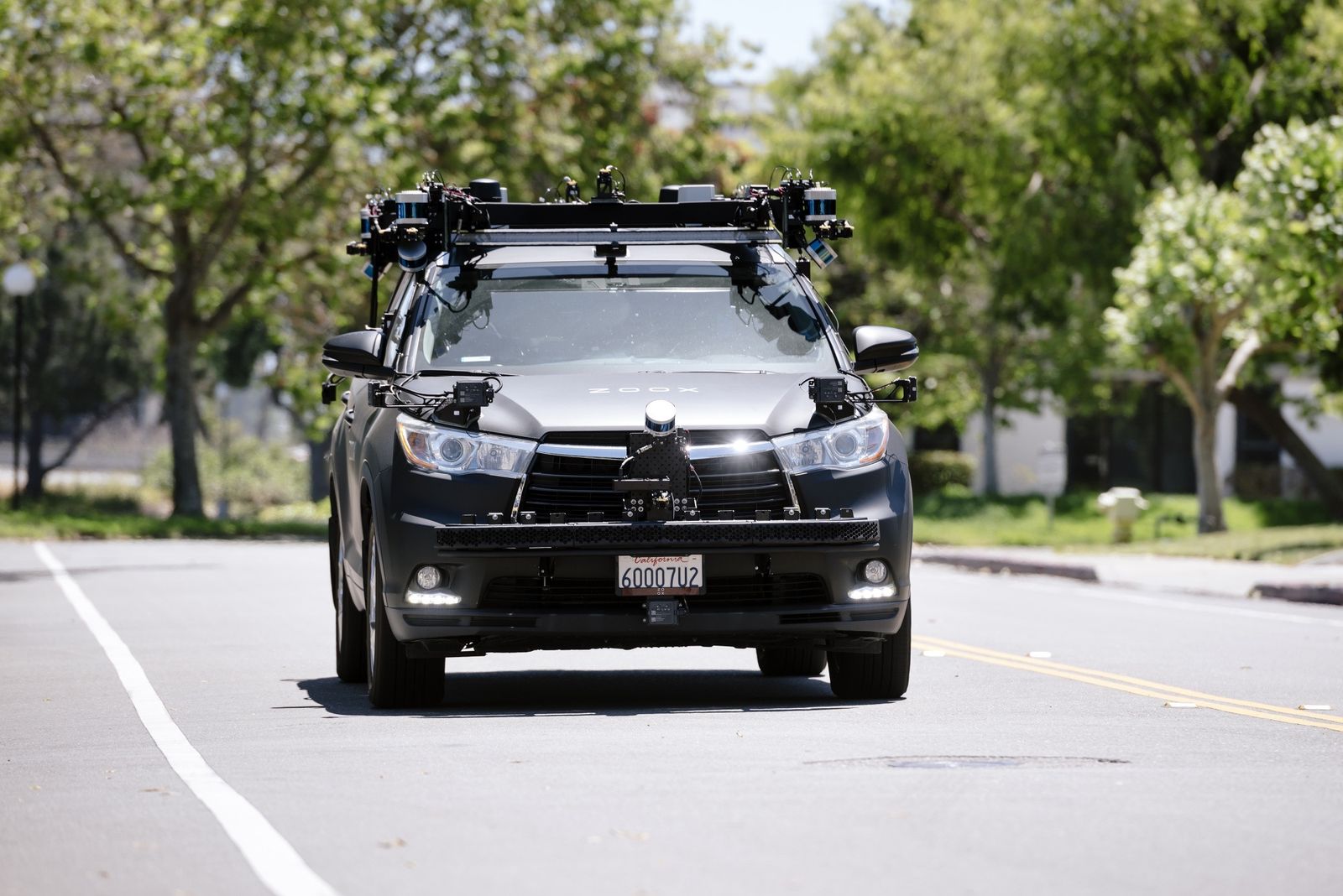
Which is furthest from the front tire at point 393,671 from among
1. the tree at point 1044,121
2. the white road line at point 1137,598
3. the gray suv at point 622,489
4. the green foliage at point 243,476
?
the green foliage at point 243,476

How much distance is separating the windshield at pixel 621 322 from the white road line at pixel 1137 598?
7731 millimetres

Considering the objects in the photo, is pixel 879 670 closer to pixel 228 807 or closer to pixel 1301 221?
pixel 228 807

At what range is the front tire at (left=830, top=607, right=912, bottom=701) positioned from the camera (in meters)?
11.2

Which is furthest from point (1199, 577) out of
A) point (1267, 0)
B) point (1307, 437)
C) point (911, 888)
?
point (1307, 437)

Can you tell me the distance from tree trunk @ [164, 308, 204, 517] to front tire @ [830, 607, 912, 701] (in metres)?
30.1

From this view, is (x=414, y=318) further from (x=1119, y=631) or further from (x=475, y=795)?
(x=1119, y=631)

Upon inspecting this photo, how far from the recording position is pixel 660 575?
10523 millimetres

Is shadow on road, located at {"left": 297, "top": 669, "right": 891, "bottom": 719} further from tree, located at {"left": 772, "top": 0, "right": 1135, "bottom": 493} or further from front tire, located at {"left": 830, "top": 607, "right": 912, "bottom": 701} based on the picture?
tree, located at {"left": 772, "top": 0, "right": 1135, "bottom": 493}

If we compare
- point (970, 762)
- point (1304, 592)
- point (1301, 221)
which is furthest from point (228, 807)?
point (1301, 221)

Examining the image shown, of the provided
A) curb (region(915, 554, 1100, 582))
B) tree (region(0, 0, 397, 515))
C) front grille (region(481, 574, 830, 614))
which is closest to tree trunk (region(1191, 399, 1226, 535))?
curb (region(915, 554, 1100, 582))

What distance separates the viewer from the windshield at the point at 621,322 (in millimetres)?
11359

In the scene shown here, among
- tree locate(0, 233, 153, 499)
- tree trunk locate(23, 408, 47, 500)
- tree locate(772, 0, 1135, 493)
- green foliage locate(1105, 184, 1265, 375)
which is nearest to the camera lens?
green foliage locate(1105, 184, 1265, 375)

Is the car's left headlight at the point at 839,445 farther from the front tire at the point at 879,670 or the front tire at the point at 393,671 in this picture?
the front tire at the point at 393,671

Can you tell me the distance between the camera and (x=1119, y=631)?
1714cm
